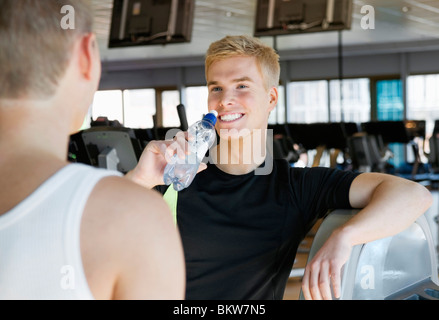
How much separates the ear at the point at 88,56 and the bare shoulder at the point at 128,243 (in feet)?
0.49

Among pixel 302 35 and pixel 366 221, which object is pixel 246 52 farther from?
pixel 302 35

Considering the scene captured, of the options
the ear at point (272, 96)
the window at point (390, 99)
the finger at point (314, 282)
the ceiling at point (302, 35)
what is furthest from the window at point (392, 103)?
the finger at point (314, 282)

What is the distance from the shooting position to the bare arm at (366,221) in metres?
1.15

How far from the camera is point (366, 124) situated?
856 cm

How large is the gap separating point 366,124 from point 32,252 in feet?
27.3

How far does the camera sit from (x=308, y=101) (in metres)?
14.6

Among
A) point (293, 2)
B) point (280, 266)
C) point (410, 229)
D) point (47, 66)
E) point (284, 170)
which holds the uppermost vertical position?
point (293, 2)

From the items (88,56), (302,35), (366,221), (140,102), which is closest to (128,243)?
(88,56)

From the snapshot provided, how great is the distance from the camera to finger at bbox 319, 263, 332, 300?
1.12 m

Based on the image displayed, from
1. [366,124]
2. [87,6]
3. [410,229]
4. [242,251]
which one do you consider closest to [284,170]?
[242,251]

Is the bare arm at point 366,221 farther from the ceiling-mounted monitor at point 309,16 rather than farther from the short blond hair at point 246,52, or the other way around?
the ceiling-mounted monitor at point 309,16

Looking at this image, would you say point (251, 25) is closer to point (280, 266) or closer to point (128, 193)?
point (280, 266)

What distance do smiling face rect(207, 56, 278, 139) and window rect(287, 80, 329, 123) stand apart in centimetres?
1298

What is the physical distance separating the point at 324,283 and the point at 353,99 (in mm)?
13632
